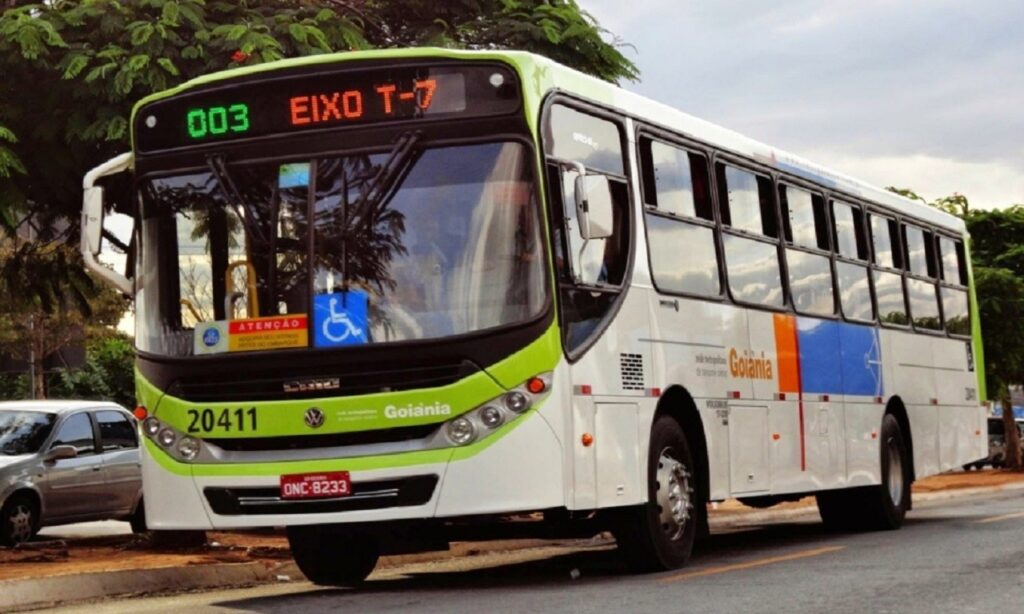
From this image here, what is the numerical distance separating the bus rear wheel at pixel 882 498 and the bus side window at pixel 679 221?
4.91m

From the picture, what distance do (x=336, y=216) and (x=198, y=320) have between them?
1.15 metres

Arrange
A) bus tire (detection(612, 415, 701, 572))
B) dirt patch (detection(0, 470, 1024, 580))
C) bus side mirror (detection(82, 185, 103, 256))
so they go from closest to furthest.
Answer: bus side mirror (detection(82, 185, 103, 256)), bus tire (detection(612, 415, 701, 572)), dirt patch (detection(0, 470, 1024, 580))

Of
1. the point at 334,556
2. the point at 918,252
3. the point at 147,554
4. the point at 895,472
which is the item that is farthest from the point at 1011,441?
the point at 334,556

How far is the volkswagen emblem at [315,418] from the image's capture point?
11.3m

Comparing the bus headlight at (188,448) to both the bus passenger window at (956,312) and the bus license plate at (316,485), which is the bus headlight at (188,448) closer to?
the bus license plate at (316,485)

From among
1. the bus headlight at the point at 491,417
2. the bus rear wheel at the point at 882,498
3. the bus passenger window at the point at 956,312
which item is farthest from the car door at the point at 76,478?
the bus headlight at the point at 491,417

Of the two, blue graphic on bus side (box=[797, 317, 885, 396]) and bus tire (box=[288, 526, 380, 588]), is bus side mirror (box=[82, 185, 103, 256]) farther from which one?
blue graphic on bus side (box=[797, 317, 885, 396])

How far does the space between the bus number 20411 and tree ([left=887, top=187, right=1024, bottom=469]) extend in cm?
3324

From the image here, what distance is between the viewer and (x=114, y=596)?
42.1 ft

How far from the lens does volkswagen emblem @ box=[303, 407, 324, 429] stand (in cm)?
1127

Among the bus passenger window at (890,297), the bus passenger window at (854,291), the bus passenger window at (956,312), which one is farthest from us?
the bus passenger window at (956,312)

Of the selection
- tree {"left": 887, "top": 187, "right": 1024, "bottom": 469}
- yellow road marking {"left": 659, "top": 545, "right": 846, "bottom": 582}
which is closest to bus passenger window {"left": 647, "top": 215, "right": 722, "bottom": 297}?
yellow road marking {"left": 659, "top": 545, "right": 846, "bottom": 582}

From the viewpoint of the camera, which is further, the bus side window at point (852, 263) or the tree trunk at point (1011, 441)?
the tree trunk at point (1011, 441)

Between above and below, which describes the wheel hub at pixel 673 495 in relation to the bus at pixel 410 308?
below
